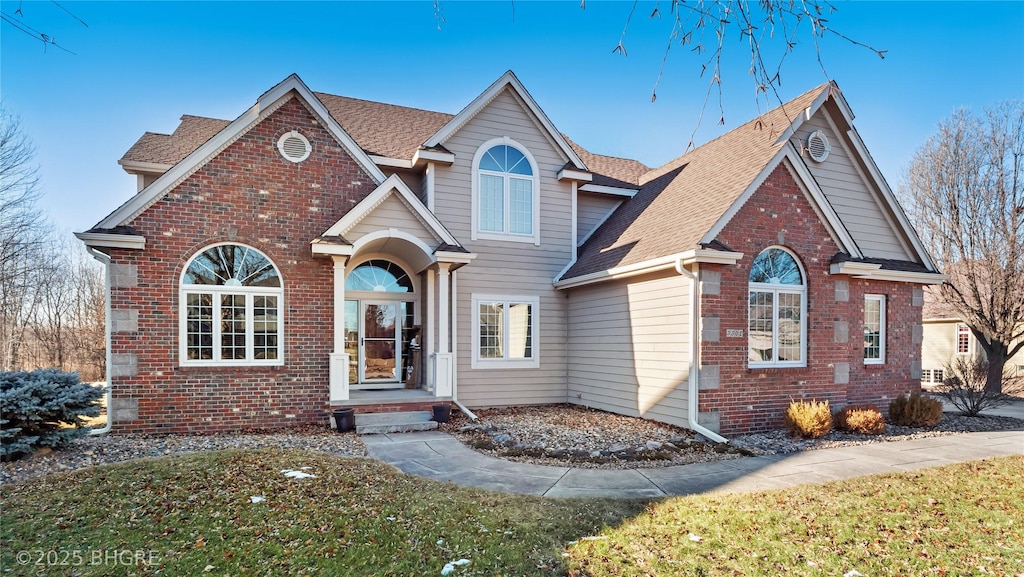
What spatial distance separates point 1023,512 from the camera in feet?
18.9

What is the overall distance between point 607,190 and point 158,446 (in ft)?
36.6

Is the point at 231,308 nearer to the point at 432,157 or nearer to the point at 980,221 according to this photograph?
the point at 432,157

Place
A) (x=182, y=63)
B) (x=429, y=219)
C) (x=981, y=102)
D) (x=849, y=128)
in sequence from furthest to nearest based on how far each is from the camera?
(x=981, y=102), (x=849, y=128), (x=429, y=219), (x=182, y=63)

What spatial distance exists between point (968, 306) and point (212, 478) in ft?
69.9

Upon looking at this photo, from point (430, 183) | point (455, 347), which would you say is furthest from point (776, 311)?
point (430, 183)

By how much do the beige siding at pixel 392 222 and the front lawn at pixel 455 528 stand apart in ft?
16.1

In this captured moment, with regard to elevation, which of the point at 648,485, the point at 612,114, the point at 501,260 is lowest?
the point at 648,485

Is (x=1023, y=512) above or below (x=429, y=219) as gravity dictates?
below

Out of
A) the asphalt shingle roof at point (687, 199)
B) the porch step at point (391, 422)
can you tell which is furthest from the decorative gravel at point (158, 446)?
the asphalt shingle roof at point (687, 199)

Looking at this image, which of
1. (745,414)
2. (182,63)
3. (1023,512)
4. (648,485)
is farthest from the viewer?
(745,414)

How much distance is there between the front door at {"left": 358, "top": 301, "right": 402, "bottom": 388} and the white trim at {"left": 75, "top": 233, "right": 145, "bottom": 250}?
4217mm

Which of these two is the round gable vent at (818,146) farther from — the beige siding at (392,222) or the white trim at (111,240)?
the white trim at (111,240)

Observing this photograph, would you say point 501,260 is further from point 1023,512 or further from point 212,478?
point 1023,512

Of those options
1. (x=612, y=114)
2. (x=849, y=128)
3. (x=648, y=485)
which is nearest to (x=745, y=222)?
(x=849, y=128)
